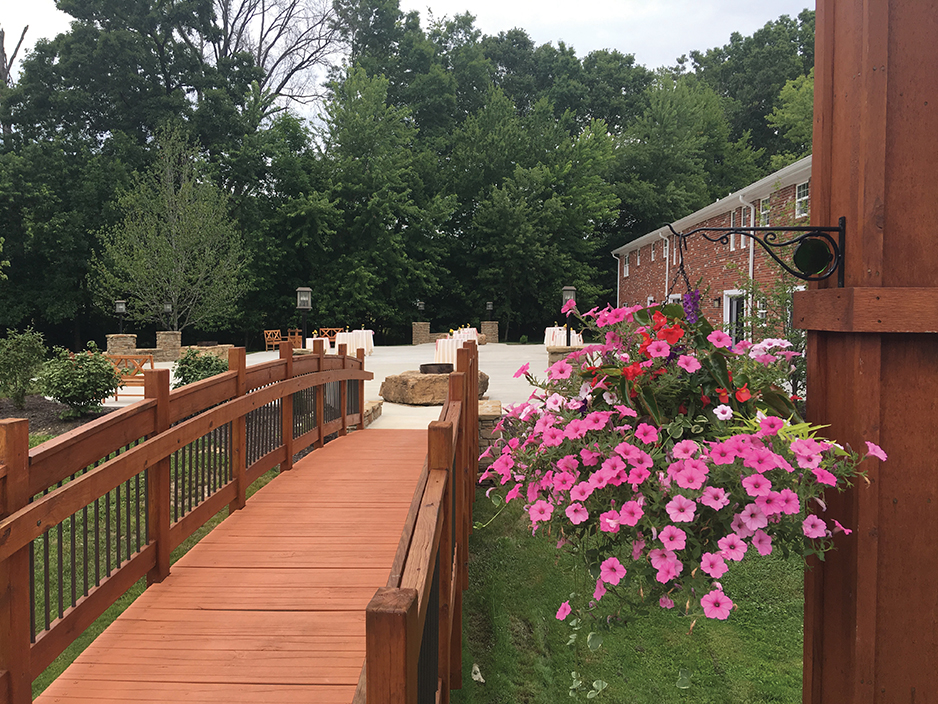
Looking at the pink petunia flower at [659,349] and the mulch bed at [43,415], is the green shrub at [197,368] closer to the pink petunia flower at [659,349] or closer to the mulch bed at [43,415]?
the mulch bed at [43,415]

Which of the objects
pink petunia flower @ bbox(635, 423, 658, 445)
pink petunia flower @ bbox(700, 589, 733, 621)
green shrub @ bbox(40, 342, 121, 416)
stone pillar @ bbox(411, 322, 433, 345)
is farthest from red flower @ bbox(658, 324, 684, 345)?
stone pillar @ bbox(411, 322, 433, 345)

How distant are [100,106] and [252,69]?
21.9 ft

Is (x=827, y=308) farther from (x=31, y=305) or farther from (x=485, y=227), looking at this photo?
(x=31, y=305)

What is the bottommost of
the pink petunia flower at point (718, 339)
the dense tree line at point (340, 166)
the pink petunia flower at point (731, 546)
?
the pink petunia flower at point (731, 546)

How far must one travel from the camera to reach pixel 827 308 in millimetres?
1729

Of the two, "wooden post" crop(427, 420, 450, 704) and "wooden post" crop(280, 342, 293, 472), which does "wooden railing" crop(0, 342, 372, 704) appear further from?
"wooden post" crop(427, 420, 450, 704)

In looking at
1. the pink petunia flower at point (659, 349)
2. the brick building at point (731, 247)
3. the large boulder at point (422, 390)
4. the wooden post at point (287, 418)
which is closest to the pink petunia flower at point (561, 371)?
the pink petunia flower at point (659, 349)

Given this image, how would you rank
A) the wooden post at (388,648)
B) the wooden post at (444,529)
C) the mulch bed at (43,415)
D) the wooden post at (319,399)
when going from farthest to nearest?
the mulch bed at (43,415) < the wooden post at (319,399) < the wooden post at (444,529) < the wooden post at (388,648)

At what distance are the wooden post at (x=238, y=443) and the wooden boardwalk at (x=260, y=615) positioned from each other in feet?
0.42

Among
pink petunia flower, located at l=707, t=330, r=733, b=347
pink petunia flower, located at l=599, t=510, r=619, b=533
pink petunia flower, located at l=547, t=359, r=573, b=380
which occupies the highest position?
pink petunia flower, located at l=707, t=330, r=733, b=347

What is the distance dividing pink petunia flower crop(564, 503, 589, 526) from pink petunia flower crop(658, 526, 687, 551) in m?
0.19

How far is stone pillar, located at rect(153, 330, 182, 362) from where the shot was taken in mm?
19922

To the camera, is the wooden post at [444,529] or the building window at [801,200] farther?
the building window at [801,200]

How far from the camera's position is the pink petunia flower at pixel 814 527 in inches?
58.9
